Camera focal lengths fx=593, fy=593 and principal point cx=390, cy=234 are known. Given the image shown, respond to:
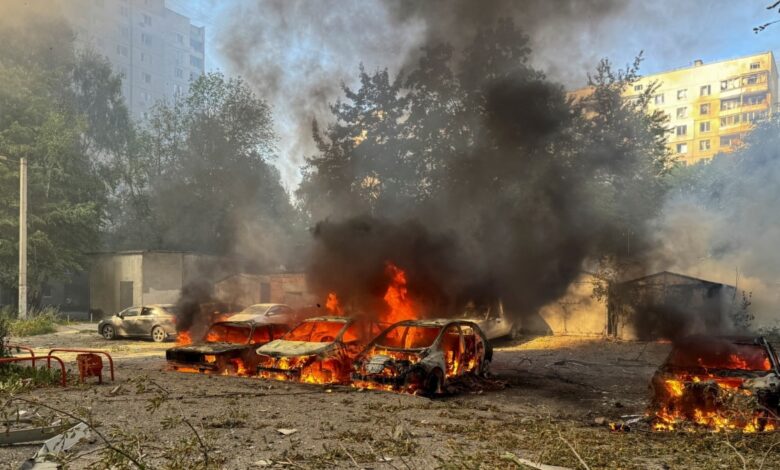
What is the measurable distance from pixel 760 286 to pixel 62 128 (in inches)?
1509

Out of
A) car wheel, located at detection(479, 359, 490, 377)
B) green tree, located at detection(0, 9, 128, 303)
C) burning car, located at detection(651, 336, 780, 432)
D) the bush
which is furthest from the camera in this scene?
green tree, located at detection(0, 9, 128, 303)

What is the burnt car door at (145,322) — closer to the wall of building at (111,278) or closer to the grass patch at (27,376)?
the grass patch at (27,376)

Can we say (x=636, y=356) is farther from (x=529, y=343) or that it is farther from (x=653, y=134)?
(x=653, y=134)

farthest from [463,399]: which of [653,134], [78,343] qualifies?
[653,134]

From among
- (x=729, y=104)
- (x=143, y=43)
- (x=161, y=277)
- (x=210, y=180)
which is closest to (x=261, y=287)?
(x=161, y=277)

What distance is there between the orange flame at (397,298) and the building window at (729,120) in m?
75.0

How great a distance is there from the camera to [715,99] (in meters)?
78.3

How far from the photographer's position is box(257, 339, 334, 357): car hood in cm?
1138

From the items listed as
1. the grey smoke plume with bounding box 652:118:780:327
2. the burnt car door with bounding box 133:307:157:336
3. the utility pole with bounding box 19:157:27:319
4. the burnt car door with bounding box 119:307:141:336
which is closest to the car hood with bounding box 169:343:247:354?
the burnt car door with bounding box 133:307:157:336

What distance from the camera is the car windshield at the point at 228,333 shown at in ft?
43.1

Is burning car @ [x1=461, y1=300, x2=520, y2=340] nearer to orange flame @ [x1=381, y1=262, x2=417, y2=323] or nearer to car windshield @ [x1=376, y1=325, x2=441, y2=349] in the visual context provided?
orange flame @ [x1=381, y1=262, x2=417, y2=323]

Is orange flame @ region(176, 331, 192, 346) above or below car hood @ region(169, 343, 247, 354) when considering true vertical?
below

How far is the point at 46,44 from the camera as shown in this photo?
38281 millimetres

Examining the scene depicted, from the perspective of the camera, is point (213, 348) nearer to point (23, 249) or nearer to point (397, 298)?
point (397, 298)
